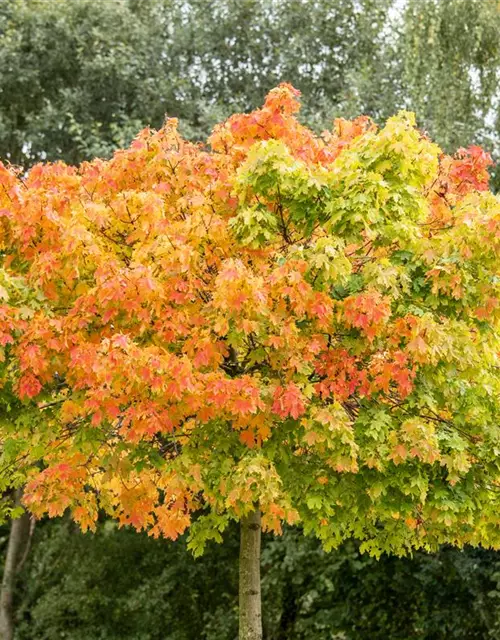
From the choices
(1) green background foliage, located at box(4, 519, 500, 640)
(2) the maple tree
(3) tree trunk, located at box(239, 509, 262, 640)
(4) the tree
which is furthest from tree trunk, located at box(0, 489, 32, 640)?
(2) the maple tree

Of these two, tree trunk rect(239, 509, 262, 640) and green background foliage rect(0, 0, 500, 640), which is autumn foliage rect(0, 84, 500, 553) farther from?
green background foliage rect(0, 0, 500, 640)

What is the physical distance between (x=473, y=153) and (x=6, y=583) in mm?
13449

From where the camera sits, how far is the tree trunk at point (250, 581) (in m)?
9.56

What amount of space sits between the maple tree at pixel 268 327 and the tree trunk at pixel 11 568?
9897mm

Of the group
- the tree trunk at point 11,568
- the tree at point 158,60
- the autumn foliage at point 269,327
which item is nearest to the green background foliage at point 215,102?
the tree at point 158,60

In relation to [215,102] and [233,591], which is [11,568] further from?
[215,102]

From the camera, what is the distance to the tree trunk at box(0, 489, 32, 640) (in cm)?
1761

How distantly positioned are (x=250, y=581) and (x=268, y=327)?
11.1ft

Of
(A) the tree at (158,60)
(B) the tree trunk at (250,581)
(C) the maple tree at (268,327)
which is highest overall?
(A) the tree at (158,60)

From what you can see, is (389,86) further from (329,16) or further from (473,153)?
(473,153)

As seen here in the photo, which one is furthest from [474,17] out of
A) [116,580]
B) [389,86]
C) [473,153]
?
[116,580]

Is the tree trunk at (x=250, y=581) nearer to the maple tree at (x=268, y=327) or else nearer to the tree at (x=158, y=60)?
the maple tree at (x=268, y=327)

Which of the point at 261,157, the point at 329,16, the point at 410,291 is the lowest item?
the point at 410,291

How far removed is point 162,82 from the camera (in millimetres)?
17609
